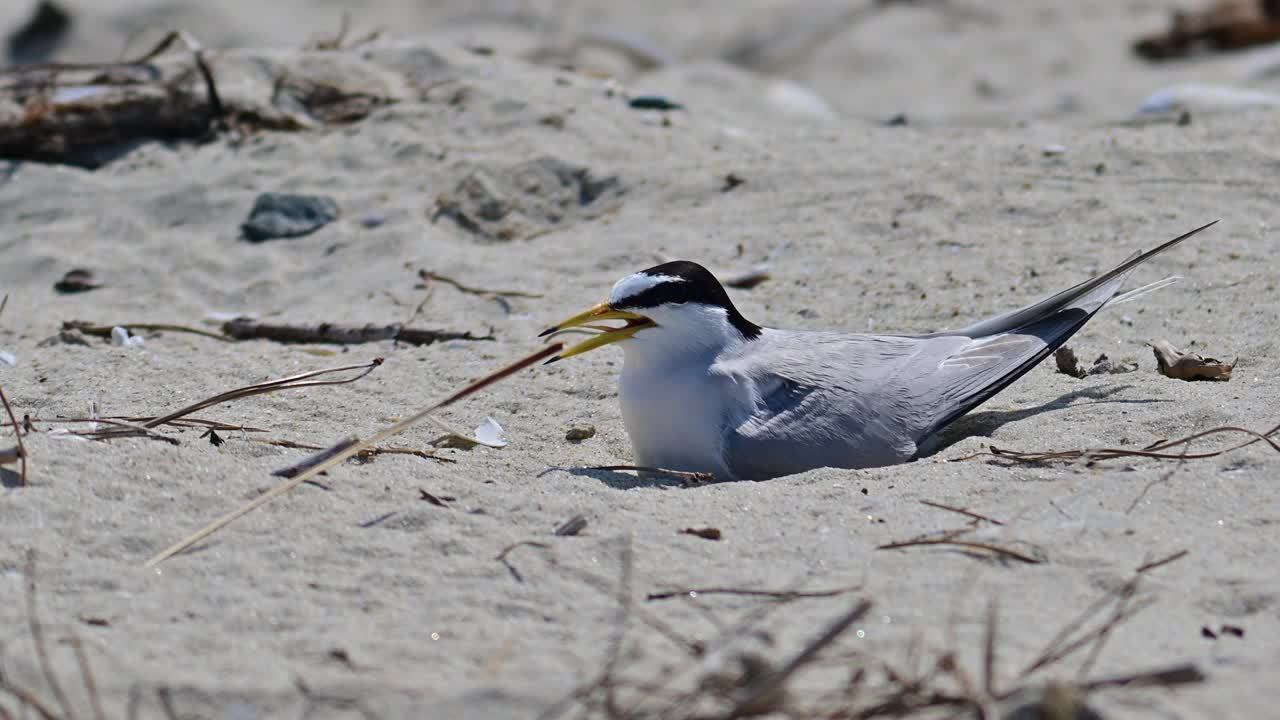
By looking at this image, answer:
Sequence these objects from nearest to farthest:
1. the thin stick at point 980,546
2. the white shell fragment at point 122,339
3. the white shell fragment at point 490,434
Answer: the thin stick at point 980,546, the white shell fragment at point 490,434, the white shell fragment at point 122,339

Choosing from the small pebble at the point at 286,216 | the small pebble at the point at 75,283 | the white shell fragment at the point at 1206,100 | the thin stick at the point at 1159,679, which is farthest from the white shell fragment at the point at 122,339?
the white shell fragment at the point at 1206,100

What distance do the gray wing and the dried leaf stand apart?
0.95ft

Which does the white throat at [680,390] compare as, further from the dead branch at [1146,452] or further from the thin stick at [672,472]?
the dead branch at [1146,452]

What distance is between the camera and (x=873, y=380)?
4.19 m

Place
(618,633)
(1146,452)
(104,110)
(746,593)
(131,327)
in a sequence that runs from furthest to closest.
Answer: (104,110) < (131,327) < (1146,452) < (746,593) < (618,633)

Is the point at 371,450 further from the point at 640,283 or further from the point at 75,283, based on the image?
the point at 75,283

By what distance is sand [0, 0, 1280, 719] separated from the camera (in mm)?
2516

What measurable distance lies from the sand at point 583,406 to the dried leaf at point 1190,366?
131 mm

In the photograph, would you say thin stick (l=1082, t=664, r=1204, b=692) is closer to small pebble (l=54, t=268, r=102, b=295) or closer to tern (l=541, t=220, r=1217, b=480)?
tern (l=541, t=220, r=1217, b=480)

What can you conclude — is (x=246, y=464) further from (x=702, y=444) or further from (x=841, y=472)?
(x=841, y=472)

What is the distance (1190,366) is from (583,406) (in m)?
2.13

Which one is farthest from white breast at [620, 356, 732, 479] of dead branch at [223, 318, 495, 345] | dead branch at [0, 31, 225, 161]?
dead branch at [0, 31, 225, 161]

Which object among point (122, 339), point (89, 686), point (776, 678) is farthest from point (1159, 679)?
point (122, 339)

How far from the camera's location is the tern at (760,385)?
3969 millimetres
